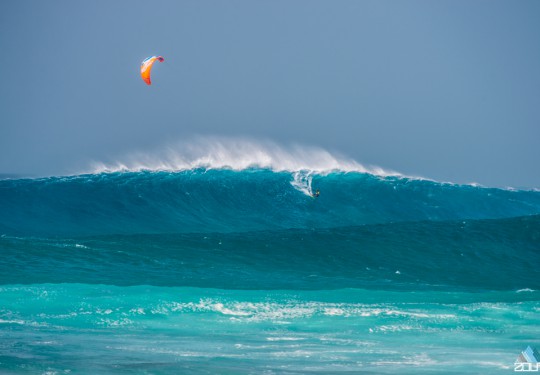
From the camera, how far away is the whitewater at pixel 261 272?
25.5ft

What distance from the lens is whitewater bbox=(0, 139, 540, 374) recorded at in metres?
7.77

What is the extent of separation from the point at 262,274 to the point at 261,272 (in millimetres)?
182

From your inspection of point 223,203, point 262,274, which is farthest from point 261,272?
point 223,203

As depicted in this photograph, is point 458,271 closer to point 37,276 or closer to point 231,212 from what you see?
point 231,212

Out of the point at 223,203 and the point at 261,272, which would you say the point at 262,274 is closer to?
the point at 261,272

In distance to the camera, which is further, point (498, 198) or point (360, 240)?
point (498, 198)

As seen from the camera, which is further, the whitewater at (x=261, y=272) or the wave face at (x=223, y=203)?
the wave face at (x=223, y=203)

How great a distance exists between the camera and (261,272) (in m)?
13.7

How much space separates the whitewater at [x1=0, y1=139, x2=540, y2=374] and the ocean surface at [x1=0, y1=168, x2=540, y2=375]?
0.05m

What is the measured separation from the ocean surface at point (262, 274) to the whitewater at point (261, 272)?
47mm

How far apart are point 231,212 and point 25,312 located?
9.41m

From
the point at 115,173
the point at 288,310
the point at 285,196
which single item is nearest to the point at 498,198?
the point at 285,196

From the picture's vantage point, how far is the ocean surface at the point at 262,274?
25.4 feet

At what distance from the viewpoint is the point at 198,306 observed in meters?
10.4
